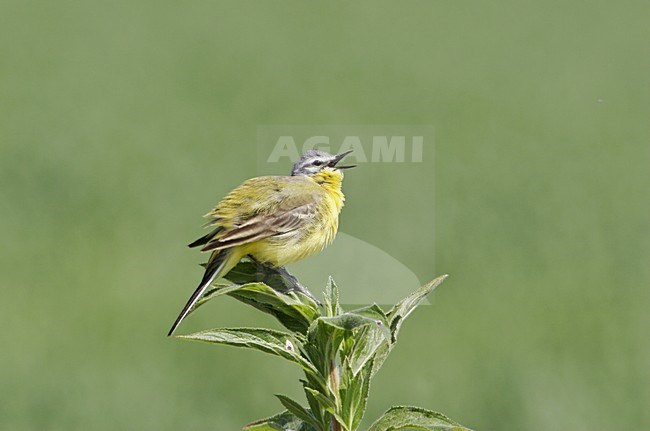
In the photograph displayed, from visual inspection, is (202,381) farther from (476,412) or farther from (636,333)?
(636,333)

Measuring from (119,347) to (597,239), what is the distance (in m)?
3.01

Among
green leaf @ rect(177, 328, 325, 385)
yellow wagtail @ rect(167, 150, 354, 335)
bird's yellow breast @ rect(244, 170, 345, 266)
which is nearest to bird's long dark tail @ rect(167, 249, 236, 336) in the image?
yellow wagtail @ rect(167, 150, 354, 335)

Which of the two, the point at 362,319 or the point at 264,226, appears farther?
the point at 264,226

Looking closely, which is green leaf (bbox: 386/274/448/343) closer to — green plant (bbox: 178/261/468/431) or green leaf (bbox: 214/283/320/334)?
green plant (bbox: 178/261/468/431)

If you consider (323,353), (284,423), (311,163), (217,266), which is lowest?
(284,423)

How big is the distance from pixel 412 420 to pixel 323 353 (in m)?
0.16

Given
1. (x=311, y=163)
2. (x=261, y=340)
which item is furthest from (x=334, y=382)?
(x=311, y=163)

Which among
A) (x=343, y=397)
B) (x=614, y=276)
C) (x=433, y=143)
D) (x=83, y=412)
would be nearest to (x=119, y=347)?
(x=83, y=412)

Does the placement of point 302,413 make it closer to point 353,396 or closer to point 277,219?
point 353,396

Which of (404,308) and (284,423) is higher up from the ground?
(404,308)

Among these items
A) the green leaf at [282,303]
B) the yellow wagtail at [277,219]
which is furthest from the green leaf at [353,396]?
the yellow wagtail at [277,219]

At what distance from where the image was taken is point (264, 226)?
2.12 metres

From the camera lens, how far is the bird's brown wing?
1.94 metres

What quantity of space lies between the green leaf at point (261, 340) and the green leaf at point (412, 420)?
106 millimetres
